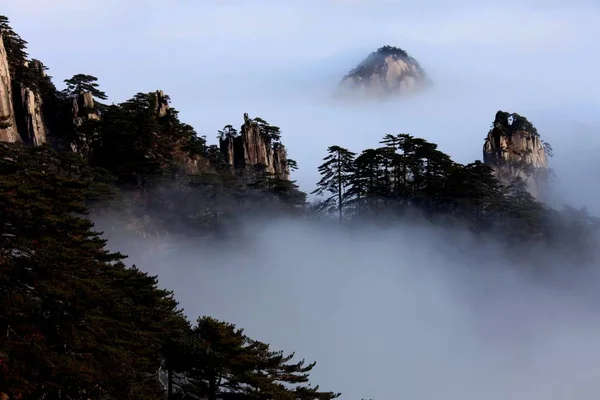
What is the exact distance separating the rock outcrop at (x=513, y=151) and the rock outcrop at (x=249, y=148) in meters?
36.4

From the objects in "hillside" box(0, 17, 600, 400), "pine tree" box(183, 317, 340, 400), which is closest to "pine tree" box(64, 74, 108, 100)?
"hillside" box(0, 17, 600, 400)

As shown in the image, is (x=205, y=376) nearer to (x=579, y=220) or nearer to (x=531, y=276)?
(x=531, y=276)

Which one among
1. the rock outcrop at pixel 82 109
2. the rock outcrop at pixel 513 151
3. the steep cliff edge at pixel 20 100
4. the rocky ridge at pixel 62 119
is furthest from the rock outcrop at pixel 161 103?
the rock outcrop at pixel 513 151

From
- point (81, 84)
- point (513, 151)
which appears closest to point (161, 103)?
point (81, 84)

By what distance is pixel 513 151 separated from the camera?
88.5m

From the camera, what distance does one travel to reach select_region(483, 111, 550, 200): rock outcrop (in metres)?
87.4

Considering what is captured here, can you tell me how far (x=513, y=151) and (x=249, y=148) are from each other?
44.7 metres

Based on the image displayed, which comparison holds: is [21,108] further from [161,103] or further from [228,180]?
[228,180]

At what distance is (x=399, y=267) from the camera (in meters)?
71.4

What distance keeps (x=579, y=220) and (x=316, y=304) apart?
3926 cm

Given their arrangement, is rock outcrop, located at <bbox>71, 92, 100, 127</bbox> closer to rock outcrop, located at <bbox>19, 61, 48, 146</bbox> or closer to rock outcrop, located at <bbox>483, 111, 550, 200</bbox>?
rock outcrop, located at <bbox>19, 61, 48, 146</bbox>

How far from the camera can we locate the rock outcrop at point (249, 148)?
81625mm

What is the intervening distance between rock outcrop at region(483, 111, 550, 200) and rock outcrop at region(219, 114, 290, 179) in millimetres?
36376

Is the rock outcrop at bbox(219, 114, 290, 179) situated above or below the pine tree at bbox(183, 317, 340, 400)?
above
